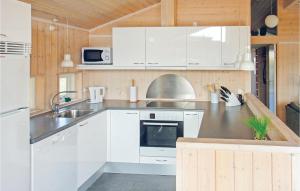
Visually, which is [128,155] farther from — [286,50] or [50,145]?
[286,50]

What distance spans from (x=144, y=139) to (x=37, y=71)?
66.8 inches

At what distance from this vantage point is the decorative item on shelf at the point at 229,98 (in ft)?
17.5

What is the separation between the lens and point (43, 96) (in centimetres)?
466

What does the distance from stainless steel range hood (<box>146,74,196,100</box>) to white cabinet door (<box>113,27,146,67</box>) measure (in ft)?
1.74

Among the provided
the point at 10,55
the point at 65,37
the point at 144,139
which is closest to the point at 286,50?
the point at 144,139

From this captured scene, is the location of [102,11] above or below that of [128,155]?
above

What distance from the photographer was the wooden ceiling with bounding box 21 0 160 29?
163 inches

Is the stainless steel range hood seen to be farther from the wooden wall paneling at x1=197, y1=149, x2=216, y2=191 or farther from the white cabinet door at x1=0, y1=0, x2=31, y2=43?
the wooden wall paneling at x1=197, y1=149, x2=216, y2=191

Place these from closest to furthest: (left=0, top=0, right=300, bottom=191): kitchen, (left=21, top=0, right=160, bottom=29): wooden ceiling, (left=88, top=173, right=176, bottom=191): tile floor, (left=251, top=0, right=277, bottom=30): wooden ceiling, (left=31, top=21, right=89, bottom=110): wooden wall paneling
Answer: (left=0, top=0, right=300, bottom=191): kitchen, (left=21, top=0, right=160, bottom=29): wooden ceiling, (left=31, top=21, right=89, bottom=110): wooden wall paneling, (left=88, top=173, right=176, bottom=191): tile floor, (left=251, top=0, right=277, bottom=30): wooden ceiling

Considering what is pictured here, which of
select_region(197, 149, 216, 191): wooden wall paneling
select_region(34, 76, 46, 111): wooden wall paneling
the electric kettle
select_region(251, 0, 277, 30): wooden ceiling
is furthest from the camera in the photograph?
select_region(251, 0, 277, 30): wooden ceiling

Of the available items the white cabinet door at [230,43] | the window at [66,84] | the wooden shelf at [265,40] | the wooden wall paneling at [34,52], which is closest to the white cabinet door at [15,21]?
the wooden wall paneling at [34,52]

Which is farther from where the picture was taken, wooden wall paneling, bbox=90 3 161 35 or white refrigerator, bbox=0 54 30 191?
wooden wall paneling, bbox=90 3 161 35

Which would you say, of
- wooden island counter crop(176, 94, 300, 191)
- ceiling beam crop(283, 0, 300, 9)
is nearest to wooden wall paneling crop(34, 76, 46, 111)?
wooden island counter crop(176, 94, 300, 191)

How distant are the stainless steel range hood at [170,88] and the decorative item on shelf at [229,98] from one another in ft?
1.95
